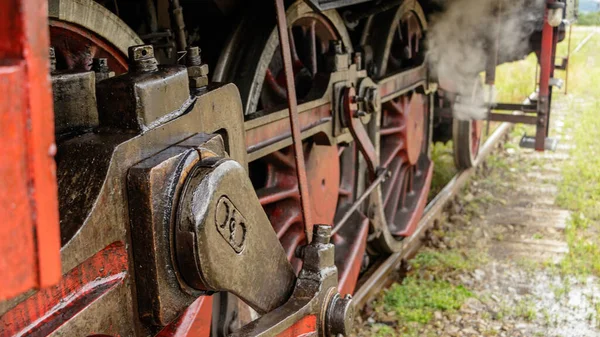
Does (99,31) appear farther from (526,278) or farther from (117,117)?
(526,278)

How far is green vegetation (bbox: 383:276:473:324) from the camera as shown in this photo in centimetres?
357

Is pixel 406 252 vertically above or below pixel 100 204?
below

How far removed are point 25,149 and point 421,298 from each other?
335 centimetres

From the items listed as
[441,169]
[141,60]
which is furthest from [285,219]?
[441,169]

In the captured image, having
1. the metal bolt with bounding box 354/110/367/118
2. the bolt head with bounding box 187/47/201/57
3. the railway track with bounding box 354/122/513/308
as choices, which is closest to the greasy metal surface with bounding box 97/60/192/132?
the bolt head with bounding box 187/47/201/57

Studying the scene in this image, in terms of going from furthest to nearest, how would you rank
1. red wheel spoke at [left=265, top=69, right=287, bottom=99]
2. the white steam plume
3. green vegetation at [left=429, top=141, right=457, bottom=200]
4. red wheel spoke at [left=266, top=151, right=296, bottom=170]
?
1. green vegetation at [left=429, top=141, right=457, bottom=200]
2. the white steam plume
3. red wheel spoke at [left=265, top=69, right=287, bottom=99]
4. red wheel spoke at [left=266, top=151, right=296, bottom=170]

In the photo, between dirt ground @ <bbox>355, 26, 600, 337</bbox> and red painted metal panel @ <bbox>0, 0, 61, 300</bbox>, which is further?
dirt ground @ <bbox>355, 26, 600, 337</bbox>

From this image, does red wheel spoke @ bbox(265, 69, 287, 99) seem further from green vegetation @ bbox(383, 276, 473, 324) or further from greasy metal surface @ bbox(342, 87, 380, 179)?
green vegetation @ bbox(383, 276, 473, 324)

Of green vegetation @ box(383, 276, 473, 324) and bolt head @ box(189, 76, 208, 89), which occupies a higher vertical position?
bolt head @ box(189, 76, 208, 89)

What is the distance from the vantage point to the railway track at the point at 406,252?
11.9 feet

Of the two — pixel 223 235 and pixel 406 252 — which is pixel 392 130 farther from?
pixel 223 235

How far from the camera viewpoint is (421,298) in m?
3.73

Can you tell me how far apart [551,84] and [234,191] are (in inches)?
148

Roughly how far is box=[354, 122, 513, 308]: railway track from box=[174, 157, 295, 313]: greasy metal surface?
2.06m
